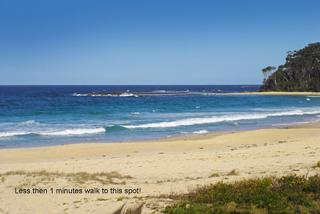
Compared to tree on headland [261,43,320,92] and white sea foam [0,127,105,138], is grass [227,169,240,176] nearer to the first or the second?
white sea foam [0,127,105,138]

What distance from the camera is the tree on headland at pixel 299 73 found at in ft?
381

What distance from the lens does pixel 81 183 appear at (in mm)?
11664

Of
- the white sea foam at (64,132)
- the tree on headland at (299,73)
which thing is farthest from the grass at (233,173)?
the tree on headland at (299,73)

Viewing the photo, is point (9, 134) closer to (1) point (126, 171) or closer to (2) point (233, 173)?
(1) point (126, 171)

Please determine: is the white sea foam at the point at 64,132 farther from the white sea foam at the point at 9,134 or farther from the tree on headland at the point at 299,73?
the tree on headland at the point at 299,73

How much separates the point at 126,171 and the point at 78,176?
5.34 feet

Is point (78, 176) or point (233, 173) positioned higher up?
point (233, 173)

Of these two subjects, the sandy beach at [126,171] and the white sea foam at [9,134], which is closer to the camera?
the sandy beach at [126,171]

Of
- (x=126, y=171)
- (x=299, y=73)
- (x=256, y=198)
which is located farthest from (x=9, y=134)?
(x=299, y=73)

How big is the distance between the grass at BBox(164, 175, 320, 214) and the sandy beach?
26.3 inches

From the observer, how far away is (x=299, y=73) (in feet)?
393

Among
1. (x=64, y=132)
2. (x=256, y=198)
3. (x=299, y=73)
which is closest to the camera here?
(x=256, y=198)

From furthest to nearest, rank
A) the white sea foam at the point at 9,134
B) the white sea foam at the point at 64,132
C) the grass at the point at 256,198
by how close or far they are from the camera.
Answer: the white sea foam at the point at 64,132 < the white sea foam at the point at 9,134 < the grass at the point at 256,198

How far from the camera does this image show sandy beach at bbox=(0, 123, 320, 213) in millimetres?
9609
